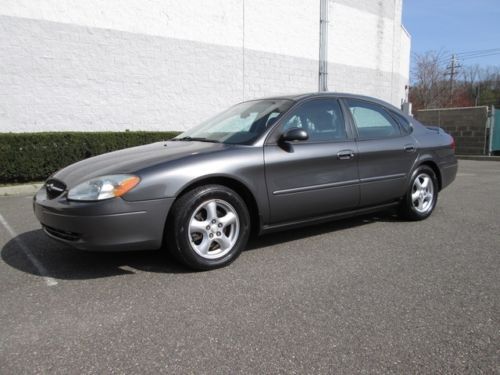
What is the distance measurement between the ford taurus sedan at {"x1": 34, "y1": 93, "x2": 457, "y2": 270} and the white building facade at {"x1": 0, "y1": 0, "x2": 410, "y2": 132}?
638 centimetres

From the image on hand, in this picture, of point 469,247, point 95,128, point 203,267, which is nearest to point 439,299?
point 469,247

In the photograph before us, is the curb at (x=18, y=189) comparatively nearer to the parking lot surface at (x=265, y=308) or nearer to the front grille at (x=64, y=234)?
the parking lot surface at (x=265, y=308)

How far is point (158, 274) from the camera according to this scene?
341 cm

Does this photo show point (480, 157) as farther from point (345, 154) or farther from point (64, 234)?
point (64, 234)

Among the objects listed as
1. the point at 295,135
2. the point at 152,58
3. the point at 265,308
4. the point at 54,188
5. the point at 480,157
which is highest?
the point at 152,58

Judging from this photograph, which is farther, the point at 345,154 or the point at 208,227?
the point at 345,154

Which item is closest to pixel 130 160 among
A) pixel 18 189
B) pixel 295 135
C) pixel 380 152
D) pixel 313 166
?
pixel 295 135

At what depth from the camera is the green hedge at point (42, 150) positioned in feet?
26.2

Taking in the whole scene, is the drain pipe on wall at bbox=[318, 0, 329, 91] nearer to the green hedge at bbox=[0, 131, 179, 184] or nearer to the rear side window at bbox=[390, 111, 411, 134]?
the green hedge at bbox=[0, 131, 179, 184]

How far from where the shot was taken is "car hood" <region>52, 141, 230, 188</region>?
3370 mm

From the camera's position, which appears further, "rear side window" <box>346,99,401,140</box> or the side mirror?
"rear side window" <box>346,99,401,140</box>

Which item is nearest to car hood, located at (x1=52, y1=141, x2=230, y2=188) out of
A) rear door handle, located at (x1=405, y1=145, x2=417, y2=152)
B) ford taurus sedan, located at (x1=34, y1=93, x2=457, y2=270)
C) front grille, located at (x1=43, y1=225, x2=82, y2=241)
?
ford taurus sedan, located at (x1=34, y1=93, x2=457, y2=270)

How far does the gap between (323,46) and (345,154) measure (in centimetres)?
1169

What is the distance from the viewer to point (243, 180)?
11.9 ft
